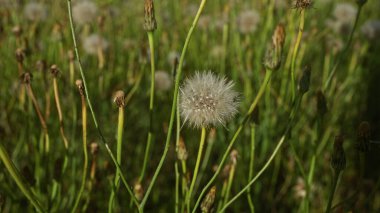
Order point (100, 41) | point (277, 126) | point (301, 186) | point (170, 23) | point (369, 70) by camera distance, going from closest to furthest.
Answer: point (301, 186), point (277, 126), point (100, 41), point (369, 70), point (170, 23)

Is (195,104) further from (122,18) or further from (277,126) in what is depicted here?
(122,18)

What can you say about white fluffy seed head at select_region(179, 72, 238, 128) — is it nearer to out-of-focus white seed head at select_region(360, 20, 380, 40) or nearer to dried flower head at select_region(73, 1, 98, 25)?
dried flower head at select_region(73, 1, 98, 25)

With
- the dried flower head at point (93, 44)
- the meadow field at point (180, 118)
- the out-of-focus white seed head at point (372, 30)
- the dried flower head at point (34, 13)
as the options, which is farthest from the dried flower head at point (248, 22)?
the dried flower head at point (34, 13)

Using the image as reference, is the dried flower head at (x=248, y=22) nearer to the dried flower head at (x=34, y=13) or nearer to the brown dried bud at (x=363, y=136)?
the dried flower head at (x=34, y=13)

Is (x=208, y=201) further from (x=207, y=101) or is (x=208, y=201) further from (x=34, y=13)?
(x=34, y=13)

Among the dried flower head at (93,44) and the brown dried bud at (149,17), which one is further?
the dried flower head at (93,44)

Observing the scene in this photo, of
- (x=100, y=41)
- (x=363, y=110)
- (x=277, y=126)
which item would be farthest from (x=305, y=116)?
(x=100, y=41)
